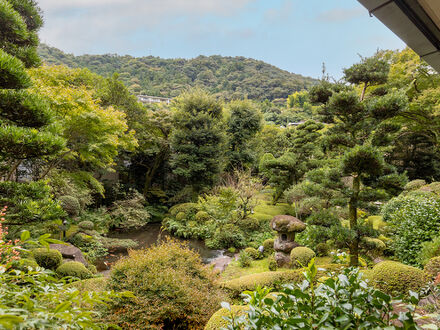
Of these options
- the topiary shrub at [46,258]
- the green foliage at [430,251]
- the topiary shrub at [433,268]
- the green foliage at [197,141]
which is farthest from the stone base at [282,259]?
the green foliage at [197,141]

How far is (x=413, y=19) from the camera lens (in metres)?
1.14

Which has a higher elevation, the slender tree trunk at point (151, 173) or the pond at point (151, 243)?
the slender tree trunk at point (151, 173)

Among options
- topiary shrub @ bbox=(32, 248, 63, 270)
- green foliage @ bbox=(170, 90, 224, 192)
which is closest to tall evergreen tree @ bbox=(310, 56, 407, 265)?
topiary shrub @ bbox=(32, 248, 63, 270)

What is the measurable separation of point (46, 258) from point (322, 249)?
22.4ft

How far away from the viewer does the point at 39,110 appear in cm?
358

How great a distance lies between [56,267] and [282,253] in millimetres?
5683

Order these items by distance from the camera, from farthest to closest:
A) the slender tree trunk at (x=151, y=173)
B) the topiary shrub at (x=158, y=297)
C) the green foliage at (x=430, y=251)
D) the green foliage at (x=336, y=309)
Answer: the slender tree trunk at (x=151, y=173), the green foliage at (x=430, y=251), the topiary shrub at (x=158, y=297), the green foliage at (x=336, y=309)

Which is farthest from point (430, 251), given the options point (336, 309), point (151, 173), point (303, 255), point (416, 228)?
point (151, 173)

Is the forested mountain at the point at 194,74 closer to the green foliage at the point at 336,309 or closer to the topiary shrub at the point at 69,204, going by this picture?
the topiary shrub at the point at 69,204

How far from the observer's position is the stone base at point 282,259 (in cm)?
640

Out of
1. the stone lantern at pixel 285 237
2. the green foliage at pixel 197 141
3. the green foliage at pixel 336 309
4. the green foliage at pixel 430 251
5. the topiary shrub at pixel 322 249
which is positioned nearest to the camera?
the green foliage at pixel 336 309

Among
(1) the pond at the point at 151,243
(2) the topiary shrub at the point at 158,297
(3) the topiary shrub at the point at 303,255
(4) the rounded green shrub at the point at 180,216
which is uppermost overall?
(2) the topiary shrub at the point at 158,297

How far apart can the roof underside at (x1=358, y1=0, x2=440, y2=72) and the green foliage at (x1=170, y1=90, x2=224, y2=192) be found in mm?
11163

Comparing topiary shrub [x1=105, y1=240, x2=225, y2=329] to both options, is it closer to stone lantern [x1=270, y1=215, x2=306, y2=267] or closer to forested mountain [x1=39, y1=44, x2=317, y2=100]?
stone lantern [x1=270, y1=215, x2=306, y2=267]
